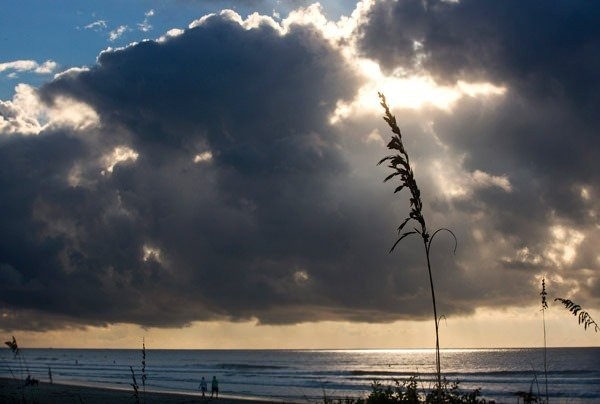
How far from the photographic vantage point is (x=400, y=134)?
14.1 feet

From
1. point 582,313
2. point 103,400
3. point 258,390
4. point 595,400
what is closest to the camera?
point 582,313

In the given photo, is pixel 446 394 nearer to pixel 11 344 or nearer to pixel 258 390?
pixel 11 344

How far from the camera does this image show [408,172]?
4215 millimetres

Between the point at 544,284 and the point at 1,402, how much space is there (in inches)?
553

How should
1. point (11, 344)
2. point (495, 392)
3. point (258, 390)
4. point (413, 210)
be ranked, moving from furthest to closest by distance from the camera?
point (258, 390) → point (495, 392) → point (11, 344) → point (413, 210)

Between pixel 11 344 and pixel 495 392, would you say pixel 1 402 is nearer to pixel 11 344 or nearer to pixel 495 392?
pixel 11 344

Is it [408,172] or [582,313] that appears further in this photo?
[582,313]

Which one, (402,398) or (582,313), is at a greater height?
(582,313)

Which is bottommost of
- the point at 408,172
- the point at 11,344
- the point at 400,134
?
the point at 11,344

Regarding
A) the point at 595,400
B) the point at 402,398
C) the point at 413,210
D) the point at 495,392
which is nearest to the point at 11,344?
the point at 413,210

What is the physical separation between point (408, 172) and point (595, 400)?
6003cm

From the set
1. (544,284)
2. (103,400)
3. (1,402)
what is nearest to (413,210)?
(544,284)

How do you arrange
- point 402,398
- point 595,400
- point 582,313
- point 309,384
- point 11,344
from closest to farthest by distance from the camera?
point 582,313
point 11,344
point 402,398
point 595,400
point 309,384

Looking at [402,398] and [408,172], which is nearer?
[408,172]
